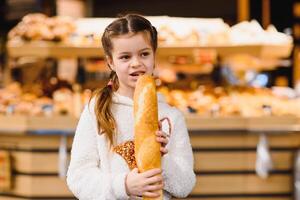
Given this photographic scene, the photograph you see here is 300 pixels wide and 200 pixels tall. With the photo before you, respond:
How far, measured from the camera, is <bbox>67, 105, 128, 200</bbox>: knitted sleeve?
6.56 feet

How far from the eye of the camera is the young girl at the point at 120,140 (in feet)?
6.63

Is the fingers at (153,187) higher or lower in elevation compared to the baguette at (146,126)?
lower

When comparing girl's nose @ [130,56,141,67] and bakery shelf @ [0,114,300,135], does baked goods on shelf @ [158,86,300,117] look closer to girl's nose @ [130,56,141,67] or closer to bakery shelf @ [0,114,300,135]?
bakery shelf @ [0,114,300,135]

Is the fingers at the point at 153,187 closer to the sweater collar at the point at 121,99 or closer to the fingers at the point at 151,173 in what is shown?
the fingers at the point at 151,173

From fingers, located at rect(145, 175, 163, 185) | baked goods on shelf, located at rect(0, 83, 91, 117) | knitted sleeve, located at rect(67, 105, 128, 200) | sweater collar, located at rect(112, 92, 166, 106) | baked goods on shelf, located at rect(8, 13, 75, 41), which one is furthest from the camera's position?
baked goods on shelf, located at rect(8, 13, 75, 41)

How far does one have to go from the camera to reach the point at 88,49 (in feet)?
21.1

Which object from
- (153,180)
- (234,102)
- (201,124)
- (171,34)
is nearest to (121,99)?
(153,180)

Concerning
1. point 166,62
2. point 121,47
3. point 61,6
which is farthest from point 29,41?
point 121,47

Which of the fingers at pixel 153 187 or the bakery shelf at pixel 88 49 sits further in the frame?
the bakery shelf at pixel 88 49

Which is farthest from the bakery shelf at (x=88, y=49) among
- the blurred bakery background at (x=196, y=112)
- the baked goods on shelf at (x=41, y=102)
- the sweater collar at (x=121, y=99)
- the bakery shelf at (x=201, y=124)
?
the sweater collar at (x=121, y=99)

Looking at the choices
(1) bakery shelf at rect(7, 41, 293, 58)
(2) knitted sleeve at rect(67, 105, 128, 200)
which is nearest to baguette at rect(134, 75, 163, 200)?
(2) knitted sleeve at rect(67, 105, 128, 200)

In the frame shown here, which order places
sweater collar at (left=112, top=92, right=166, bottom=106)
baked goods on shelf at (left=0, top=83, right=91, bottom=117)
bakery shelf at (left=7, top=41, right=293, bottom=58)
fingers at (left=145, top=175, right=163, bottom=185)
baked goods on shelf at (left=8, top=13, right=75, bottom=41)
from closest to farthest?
fingers at (left=145, top=175, right=163, bottom=185)
sweater collar at (left=112, top=92, right=166, bottom=106)
baked goods on shelf at (left=0, top=83, right=91, bottom=117)
bakery shelf at (left=7, top=41, right=293, bottom=58)
baked goods on shelf at (left=8, top=13, right=75, bottom=41)

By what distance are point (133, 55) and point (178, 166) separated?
339 millimetres

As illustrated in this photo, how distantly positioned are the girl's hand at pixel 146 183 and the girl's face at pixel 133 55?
0.29 meters
